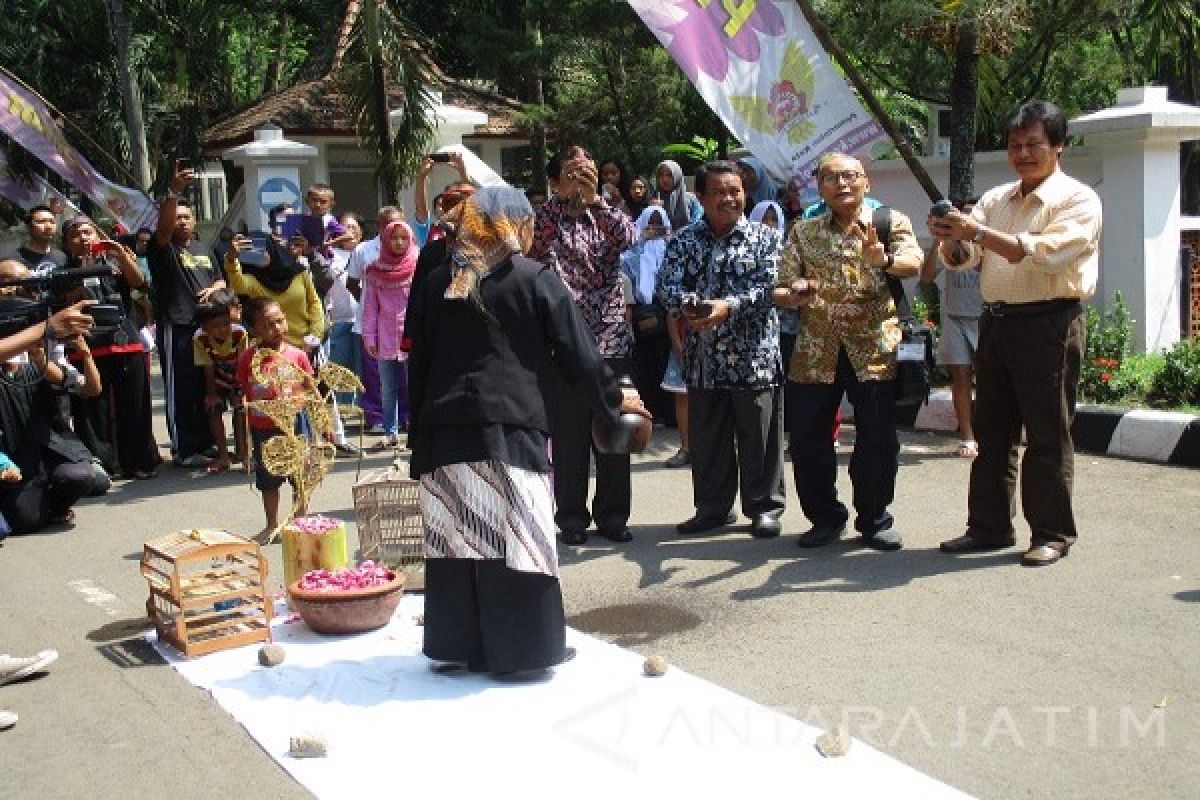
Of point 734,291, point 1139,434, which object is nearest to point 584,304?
point 734,291

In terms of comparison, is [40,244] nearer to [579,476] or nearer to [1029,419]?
[579,476]

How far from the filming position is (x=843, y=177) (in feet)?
20.5

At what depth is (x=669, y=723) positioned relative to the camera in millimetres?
4367

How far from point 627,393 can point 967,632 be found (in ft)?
5.35

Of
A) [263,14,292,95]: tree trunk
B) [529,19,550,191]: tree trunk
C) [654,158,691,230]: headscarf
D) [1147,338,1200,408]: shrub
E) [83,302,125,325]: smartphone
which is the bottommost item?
[1147,338,1200,408]: shrub

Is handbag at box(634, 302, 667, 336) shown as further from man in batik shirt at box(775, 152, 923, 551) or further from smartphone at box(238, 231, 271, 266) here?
smartphone at box(238, 231, 271, 266)

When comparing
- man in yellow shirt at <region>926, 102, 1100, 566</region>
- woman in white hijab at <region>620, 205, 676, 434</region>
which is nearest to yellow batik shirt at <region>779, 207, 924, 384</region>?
man in yellow shirt at <region>926, 102, 1100, 566</region>

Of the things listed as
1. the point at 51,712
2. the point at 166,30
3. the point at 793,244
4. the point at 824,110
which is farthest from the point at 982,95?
the point at 166,30

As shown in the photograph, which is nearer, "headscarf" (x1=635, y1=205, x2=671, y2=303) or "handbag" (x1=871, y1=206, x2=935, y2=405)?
"handbag" (x1=871, y1=206, x2=935, y2=405)

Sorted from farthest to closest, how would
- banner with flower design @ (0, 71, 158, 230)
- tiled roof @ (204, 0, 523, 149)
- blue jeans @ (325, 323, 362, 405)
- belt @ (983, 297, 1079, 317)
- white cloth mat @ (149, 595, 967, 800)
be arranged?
1. tiled roof @ (204, 0, 523, 149)
2. banner with flower design @ (0, 71, 158, 230)
3. blue jeans @ (325, 323, 362, 405)
4. belt @ (983, 297, 1079, 317)
5. white cloth mat @ (149, 595, 967, 800)

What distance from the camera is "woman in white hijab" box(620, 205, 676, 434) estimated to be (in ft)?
31.0

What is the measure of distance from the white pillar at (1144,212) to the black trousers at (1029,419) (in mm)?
4174

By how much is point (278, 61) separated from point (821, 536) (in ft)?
89.8

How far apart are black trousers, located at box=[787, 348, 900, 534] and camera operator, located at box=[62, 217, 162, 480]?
16.3 ft
